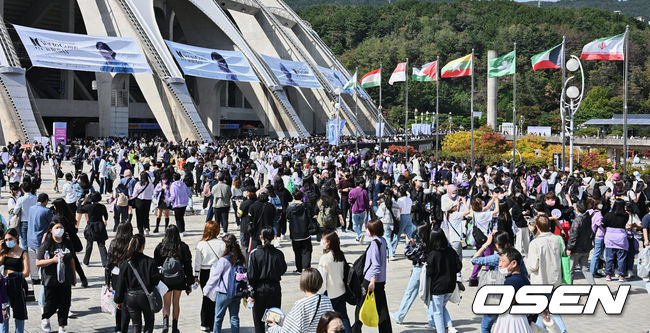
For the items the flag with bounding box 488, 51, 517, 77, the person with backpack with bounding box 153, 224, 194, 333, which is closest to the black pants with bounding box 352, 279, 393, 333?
the person with backpack with bounding box 153, 224, 194, 333

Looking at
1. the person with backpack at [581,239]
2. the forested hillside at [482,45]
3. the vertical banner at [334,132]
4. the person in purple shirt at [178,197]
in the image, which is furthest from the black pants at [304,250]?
the forested hillside at [482,45]

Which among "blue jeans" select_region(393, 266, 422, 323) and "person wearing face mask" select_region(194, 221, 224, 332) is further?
"blue jeans" select_region(393, 266, 422, 323)

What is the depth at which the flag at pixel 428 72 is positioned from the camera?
33719mm

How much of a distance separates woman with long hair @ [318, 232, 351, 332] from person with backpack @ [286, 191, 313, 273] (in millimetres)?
3384

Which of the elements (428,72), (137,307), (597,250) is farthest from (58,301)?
(428,72)

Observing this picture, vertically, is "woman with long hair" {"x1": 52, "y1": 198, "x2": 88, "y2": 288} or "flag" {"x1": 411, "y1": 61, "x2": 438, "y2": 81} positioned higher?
"flag" {"x1": 411, "y1": 61, "x2": 438, "y2": 81}

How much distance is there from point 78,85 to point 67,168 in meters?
27.7

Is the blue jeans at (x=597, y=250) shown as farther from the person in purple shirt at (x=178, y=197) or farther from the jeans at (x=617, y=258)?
the person in purple shirt at (x=178, y=197)

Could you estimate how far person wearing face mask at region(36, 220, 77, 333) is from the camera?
293 inches

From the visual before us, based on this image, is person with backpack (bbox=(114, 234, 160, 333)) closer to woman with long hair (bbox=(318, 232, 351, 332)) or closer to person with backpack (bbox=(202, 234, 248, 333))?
person with backpack (bbox=(202, 234, 248, 333))

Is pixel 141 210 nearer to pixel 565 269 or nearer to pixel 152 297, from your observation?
pixel 152 297

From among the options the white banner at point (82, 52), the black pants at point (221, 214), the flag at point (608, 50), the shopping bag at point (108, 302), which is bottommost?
the shopping bag at point (108, 302)

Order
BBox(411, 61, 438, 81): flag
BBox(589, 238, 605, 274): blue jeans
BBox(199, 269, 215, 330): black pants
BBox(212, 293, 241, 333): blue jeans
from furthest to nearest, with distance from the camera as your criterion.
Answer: BBox(411, 61, 438, 81): flag
BBox(589, 238, 605, 274): blue jeans
BBox(199, 269, 215, 330): black pants
BBox(212, 293, 241, 333): blue jeans

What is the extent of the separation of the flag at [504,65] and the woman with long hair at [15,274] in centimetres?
2557
